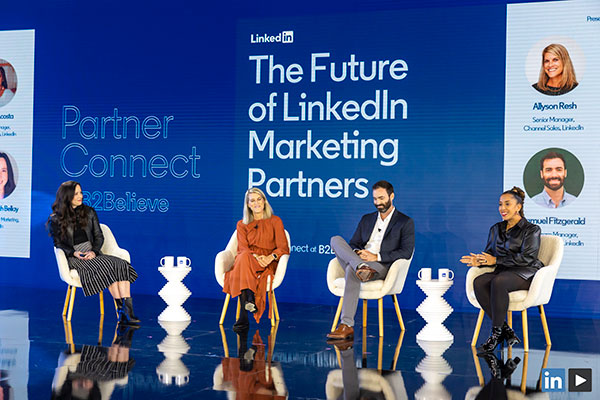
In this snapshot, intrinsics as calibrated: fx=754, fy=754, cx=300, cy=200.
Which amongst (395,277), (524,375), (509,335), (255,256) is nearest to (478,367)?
(524,375)

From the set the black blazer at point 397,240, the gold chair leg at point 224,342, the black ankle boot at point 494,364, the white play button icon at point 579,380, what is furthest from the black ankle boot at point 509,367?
the gold chair leg at point 224,342

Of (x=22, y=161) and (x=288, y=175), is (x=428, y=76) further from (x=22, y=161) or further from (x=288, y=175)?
(x=22, y=161)

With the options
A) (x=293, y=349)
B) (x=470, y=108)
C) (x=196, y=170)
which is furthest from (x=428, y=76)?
(x=293, y=349)

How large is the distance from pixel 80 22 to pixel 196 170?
2.34 m

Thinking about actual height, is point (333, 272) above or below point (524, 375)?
above

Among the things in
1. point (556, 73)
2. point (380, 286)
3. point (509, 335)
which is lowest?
point (509, 335)

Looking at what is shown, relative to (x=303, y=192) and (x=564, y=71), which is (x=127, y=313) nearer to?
(x=303, y=192)

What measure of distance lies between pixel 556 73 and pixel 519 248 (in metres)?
2.53

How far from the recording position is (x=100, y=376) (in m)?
4.32

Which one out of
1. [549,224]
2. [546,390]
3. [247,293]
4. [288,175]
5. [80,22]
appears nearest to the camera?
[546,390]

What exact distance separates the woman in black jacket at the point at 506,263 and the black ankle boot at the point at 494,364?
12 centimetres

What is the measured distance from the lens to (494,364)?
4.85 meters

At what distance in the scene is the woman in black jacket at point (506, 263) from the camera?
532cm

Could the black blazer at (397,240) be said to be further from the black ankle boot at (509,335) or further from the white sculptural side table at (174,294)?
the white sculptural side table at (174,294)
